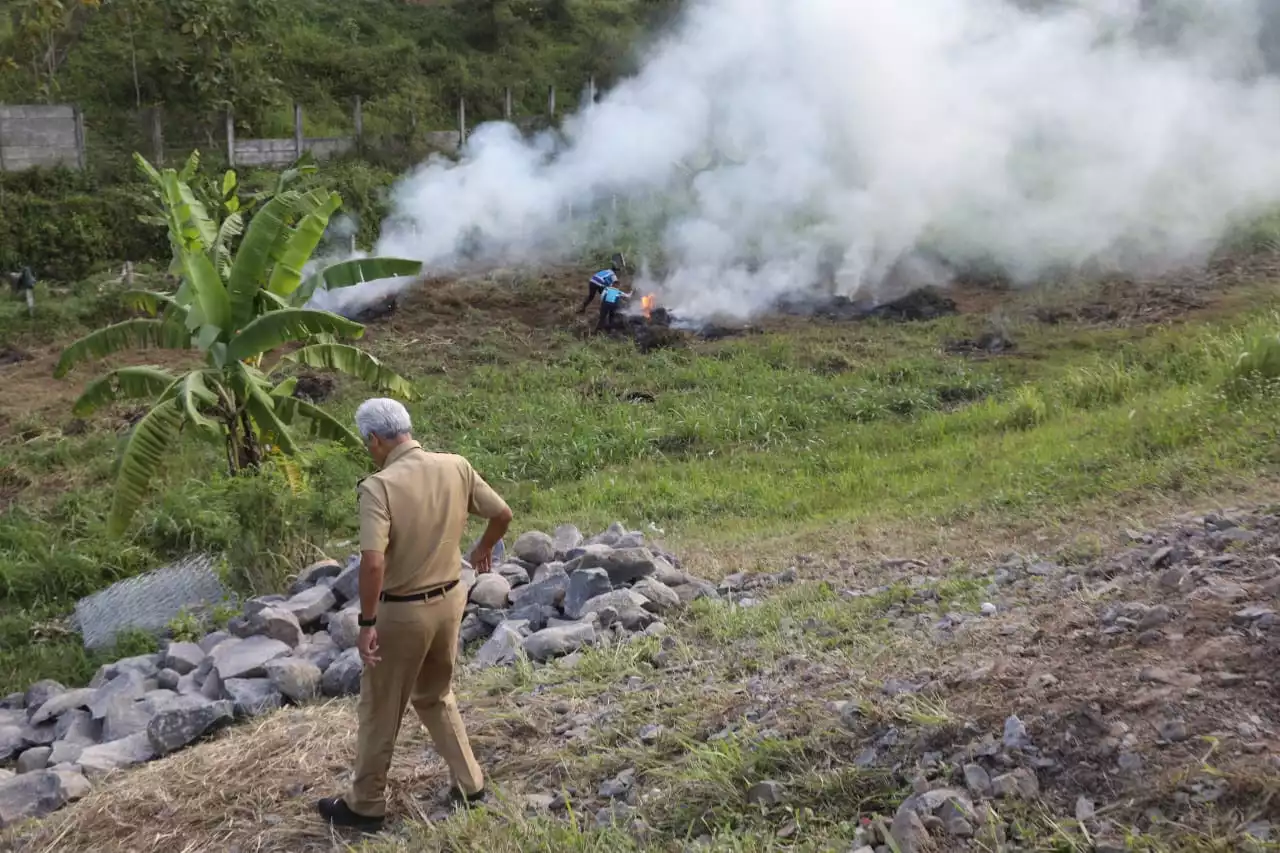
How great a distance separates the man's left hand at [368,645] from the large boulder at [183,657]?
290cm

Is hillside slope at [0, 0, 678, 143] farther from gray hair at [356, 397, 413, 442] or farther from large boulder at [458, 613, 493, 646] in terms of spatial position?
gray hair at [356, 397, 413, 442]

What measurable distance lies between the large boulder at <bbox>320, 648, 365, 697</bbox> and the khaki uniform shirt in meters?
1.87

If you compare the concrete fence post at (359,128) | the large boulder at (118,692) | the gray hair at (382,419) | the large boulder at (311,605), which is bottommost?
the large boulder at (118,692)

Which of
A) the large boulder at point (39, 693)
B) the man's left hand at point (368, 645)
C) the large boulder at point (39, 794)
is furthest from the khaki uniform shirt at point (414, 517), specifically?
the large boulder at point (39, 693)

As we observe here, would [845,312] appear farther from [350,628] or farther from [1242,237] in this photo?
[350,628]

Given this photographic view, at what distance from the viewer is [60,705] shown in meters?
6.02

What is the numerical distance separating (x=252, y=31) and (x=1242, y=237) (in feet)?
59.0

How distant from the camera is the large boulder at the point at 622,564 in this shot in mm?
6074

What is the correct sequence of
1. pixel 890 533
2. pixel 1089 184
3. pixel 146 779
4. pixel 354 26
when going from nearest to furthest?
pixel 146 779, pixel 890 533, pixel 1089 184, pixel 354 26

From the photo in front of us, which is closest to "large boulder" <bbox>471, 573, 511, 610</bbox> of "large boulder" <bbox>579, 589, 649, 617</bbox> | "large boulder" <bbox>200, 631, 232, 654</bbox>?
"large boulder" <bbox>579, 589, 649, 617</bbox>

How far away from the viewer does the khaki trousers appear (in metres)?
3.79

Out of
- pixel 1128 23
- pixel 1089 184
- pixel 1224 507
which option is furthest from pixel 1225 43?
pixel 1224 507

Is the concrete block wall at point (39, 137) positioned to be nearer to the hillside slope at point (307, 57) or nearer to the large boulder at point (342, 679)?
the hillside slope at point (307, 57)

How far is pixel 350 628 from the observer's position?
6.04 meters
